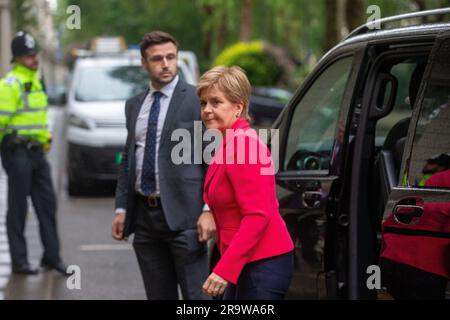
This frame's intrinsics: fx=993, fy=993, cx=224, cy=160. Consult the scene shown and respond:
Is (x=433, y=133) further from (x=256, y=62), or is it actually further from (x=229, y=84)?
(x=256, y=62)

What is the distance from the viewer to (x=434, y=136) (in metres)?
3.72

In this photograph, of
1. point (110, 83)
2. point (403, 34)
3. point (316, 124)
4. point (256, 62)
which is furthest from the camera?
point (256, 62)

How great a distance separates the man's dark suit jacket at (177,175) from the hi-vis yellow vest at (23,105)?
3.03 meters

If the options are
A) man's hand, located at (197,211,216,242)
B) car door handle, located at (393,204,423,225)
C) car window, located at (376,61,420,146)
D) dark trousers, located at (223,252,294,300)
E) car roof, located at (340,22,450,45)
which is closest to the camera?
car door handle, located at (393,204,423,225)

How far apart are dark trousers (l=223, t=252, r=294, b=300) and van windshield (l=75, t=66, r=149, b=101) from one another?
31.4 feet

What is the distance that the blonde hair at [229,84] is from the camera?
3.88m

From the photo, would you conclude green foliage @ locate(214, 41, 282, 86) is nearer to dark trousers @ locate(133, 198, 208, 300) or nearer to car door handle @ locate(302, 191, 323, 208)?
dark trousers @ locate(133, 198, 208, 300)

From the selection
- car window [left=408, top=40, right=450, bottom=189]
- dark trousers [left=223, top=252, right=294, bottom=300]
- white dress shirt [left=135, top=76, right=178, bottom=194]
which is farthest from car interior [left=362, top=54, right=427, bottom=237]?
white dress shirt [left=135, top=76, right=178, bottom=194]

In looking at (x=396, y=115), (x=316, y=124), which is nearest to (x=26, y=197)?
(x=396, y=115)

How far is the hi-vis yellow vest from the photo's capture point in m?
7.99

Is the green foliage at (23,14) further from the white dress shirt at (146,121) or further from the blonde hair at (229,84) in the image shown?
the blonde hair at (229,84)

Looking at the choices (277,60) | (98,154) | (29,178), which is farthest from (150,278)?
(277,60)

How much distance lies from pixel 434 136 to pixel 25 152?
502 cm
